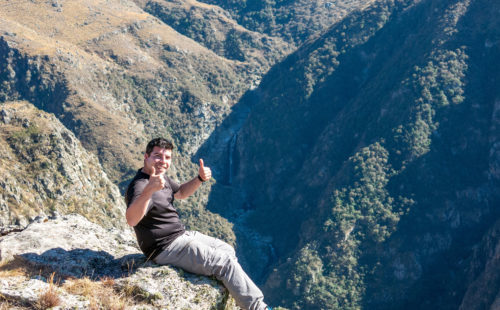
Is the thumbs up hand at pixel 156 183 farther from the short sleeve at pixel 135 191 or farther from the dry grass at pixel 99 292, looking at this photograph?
the dry grass at pixel 99 292

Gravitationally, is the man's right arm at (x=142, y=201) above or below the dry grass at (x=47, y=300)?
above

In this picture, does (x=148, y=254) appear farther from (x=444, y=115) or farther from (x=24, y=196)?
(x=444, y=115)

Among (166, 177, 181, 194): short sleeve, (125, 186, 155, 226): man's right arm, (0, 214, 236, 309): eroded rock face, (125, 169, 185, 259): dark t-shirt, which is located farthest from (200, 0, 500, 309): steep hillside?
(125, 186, 155, 226): man's right arm

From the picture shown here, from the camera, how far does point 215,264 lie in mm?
9547

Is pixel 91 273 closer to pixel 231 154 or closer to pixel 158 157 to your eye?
pixel 158 157

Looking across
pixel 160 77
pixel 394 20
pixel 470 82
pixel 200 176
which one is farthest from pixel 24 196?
pixel 394 20

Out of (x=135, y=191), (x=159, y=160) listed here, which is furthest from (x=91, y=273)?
(x=159, y=160)

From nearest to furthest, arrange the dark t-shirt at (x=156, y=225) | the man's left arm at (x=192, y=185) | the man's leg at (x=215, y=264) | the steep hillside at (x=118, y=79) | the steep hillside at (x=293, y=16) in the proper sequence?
1. the man's leg at (x=215, y=264)
2. the dark t-shirt at (x=156, y=225)
3. the man's left arm at (x=192, y=185)
4. the steep hillside at (x=118, y=79)
5. the steep hillside at (x=293, y=16)

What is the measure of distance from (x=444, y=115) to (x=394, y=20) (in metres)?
46.4

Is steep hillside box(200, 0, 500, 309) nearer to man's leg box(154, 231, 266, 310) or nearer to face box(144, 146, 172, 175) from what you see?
man's leg box(154, 231, 266, 310)

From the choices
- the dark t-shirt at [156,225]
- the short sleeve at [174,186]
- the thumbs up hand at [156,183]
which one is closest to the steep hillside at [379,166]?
the short sleeve at [174,186]

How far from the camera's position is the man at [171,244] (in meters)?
9.29

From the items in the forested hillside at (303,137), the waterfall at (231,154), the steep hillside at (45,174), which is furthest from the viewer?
the waterfall at (231,154)

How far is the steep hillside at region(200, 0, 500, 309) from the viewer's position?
7725cm
